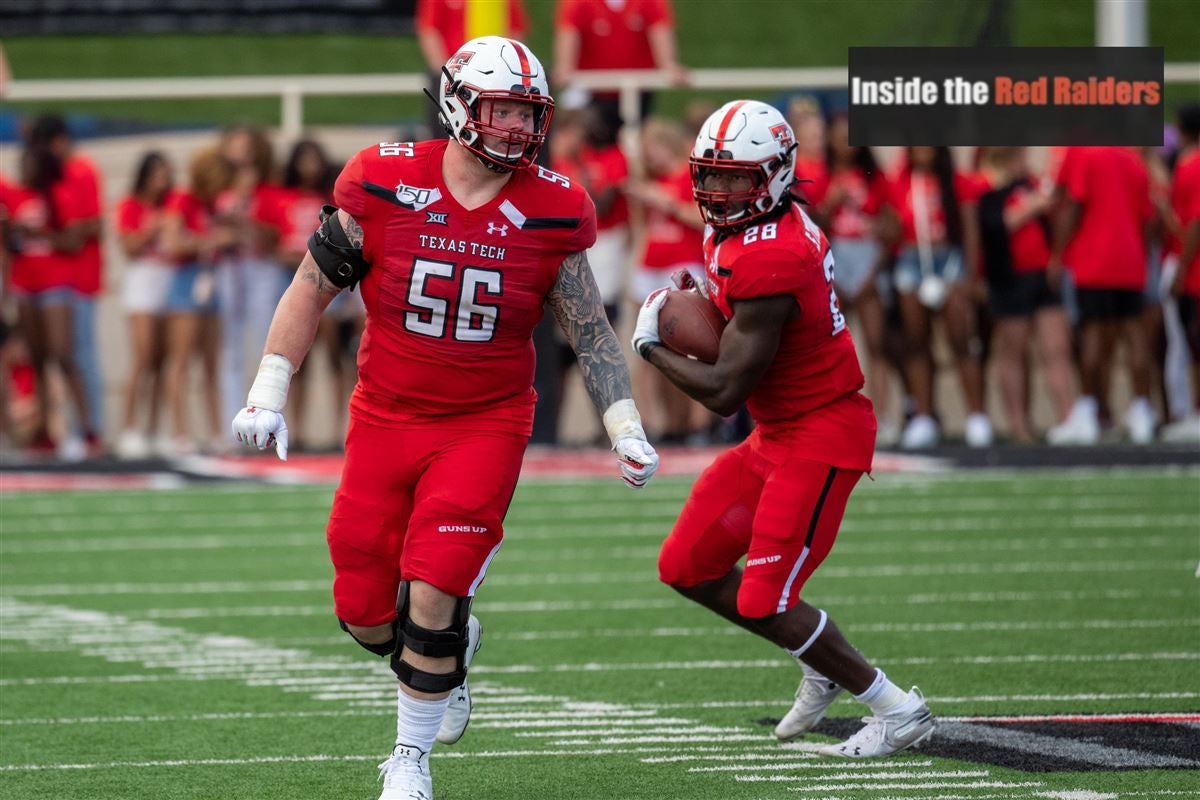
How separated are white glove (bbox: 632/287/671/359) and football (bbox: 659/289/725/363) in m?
0.02

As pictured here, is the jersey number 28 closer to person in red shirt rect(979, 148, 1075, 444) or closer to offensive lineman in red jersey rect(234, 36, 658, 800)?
offensive lineman in red jersey rect(234, 36, 658, 800)

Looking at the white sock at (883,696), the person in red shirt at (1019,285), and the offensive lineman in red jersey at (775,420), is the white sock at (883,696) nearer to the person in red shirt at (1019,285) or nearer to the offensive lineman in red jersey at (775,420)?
the offensive lineman in red jersey at (775,420)

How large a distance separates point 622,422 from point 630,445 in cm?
12

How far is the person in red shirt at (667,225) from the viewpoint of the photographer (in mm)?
14195

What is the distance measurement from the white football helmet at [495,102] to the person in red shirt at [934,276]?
8.16 metres

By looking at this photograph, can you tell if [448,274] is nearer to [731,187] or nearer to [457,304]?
[457,304]

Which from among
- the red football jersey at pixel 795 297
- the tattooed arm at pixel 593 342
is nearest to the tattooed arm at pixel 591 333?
the tattooed arm at pixel 593 342

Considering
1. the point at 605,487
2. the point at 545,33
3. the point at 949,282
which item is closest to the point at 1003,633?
the point at 605,487

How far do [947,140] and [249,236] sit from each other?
23.6ft

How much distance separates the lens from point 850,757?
635 centimetres

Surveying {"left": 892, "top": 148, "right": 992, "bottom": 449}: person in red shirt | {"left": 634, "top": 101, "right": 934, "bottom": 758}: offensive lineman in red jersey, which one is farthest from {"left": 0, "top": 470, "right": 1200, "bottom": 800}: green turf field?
{"left": 892, "top": 148, "right": 992, "bottom": 449}: person in red shirt

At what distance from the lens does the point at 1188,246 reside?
1395 centimetres

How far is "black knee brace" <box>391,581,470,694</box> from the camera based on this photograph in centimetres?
574

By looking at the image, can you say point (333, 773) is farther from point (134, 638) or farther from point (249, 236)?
point (249, 236)
